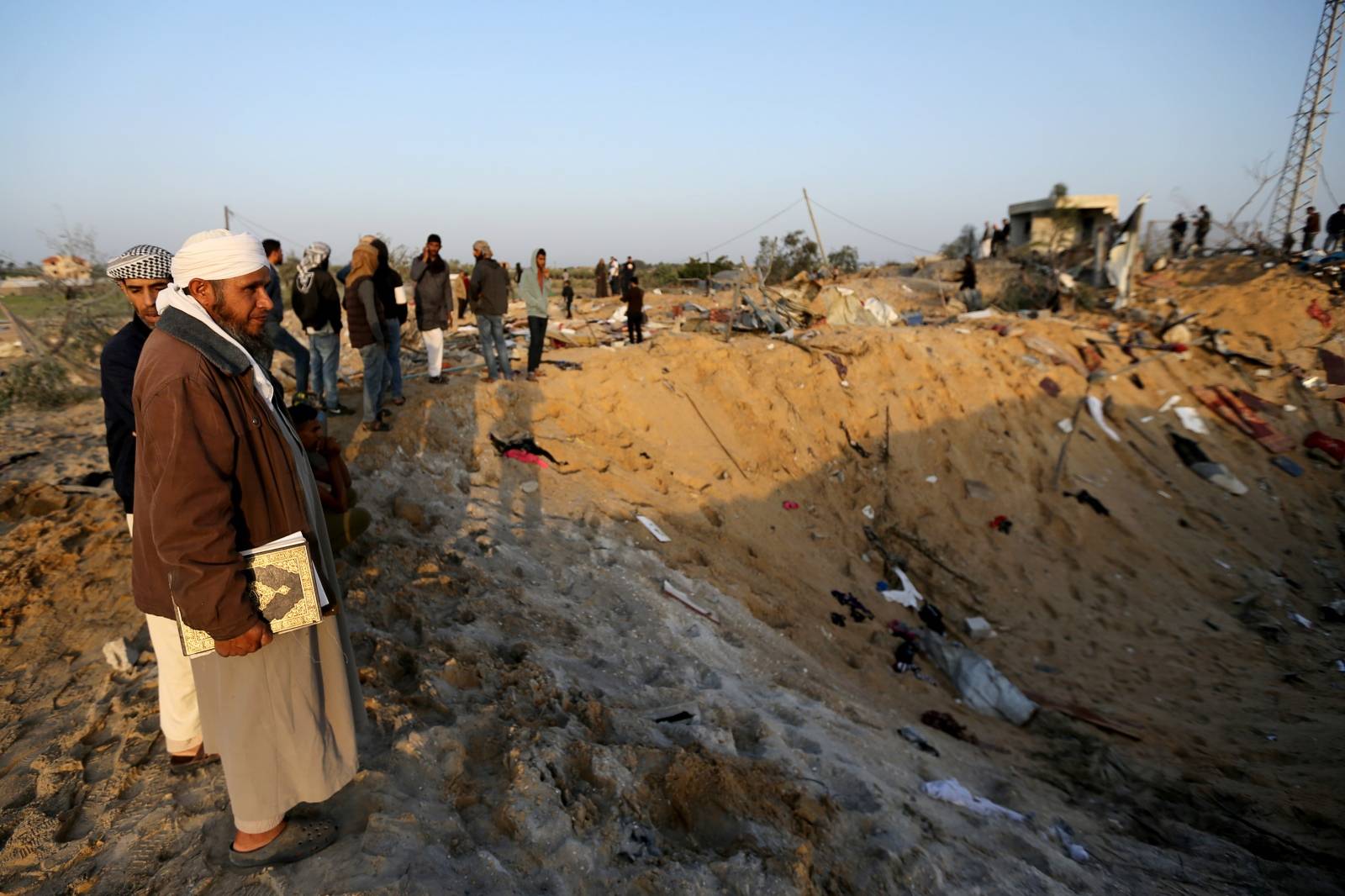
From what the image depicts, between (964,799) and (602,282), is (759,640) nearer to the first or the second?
(964,799)

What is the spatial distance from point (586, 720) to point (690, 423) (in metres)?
5.56

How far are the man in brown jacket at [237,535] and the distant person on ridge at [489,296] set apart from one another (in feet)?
17.9

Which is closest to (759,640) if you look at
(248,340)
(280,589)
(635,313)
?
(280,589)

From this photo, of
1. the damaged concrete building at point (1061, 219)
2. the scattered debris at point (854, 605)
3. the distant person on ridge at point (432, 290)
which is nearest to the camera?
the scattered debris at point (854, 605)

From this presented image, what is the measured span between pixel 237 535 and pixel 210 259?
29.7 inches

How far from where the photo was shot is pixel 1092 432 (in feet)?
33.8

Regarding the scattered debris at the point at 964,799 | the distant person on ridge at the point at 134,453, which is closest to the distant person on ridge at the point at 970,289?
the scattered debris at the point at 964,799

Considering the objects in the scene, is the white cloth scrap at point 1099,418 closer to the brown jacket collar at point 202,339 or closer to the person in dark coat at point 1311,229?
the person in dark coat at point 1311,229

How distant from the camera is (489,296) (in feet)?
24.2

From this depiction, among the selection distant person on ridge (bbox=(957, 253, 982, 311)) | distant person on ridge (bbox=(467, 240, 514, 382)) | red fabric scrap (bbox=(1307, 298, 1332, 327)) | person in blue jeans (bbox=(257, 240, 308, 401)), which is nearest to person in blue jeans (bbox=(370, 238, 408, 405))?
person in blue jeans (bbox=(257, 240, 308, 401))

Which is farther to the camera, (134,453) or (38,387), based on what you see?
(38,387)

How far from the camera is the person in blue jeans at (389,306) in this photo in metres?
6.17

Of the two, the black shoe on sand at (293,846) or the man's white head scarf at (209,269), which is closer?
the man's white head scarf at (209,269)

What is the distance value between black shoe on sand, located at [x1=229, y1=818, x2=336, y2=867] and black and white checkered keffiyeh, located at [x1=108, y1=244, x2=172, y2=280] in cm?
197
